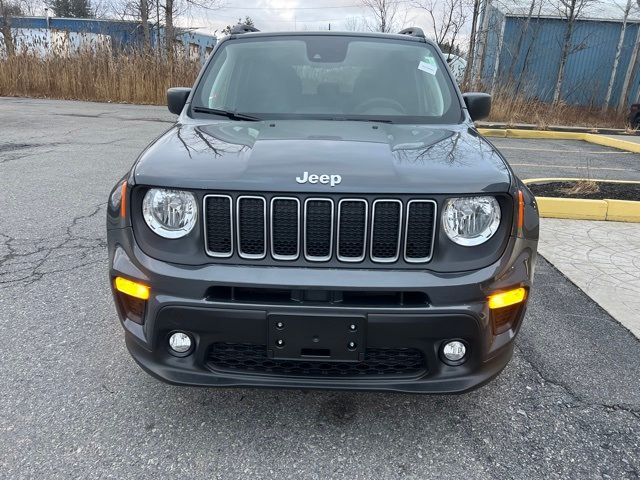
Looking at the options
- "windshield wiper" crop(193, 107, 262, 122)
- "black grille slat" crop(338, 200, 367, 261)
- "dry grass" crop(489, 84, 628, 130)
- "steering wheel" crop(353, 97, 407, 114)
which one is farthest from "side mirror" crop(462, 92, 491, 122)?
"dry grass" crop(489, 84, 628, 130)

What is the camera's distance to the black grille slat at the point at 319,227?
1.96 metres

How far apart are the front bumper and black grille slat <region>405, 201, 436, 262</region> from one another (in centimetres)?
9

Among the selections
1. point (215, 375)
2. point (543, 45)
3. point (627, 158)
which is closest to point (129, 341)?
point (215, 375)

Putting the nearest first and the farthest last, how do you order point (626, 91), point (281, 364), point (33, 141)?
point (281, 364), point (33, 141), point (626, 91)

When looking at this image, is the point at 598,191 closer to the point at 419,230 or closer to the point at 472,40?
the point at 419,230

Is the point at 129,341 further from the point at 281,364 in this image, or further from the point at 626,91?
the point at 626,91

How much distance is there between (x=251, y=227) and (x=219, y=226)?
0.42ft

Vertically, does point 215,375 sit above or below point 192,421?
above

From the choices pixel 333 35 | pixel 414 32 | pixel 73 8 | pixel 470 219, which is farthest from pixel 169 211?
pixel 73 8

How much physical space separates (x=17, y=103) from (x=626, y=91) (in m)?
22.2

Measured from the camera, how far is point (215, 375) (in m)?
2.06

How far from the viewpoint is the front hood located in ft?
6.45

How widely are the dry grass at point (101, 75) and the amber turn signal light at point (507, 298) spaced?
17.1 m

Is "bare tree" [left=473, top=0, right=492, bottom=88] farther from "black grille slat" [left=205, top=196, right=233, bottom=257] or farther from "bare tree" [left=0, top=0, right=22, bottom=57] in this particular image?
"bare tree" [left=0, top=0, right=22, bottom=57]
